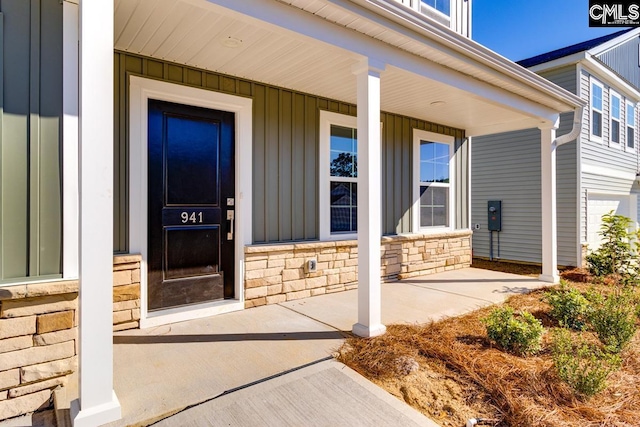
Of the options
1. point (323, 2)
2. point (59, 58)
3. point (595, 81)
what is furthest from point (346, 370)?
point (595, 81)

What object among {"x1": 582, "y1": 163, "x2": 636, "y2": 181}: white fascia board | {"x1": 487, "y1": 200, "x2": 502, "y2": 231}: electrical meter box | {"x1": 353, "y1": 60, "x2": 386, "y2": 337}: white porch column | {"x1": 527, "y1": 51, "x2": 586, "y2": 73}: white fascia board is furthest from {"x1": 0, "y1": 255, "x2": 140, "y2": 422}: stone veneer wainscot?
{"x1": 527, "y1": 51, "x2": 586, "y2": 73}: white fascia board

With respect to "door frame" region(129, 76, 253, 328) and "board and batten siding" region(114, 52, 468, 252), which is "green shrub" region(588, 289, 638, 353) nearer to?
"board and batten siding" region(114, 52, 468, 252)

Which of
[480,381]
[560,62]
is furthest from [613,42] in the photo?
[480,381]

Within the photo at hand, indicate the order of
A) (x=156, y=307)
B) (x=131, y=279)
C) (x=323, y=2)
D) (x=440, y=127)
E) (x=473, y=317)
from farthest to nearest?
(x=440, y=127) → (x=473, y=317) → (x=156, y=307) → (x=131, y=279) → (x=323, y=2)

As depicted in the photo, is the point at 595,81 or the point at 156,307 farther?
the point at 595,81

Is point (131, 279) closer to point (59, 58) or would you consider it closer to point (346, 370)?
point (59, 58)

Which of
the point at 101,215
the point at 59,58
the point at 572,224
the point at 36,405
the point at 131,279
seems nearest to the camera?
the point at 101,215

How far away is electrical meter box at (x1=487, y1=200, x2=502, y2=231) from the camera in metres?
8.30

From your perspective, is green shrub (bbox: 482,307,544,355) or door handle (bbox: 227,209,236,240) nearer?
green shrub (bbox: 482,307,544,355)

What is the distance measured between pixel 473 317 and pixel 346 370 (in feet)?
5.98

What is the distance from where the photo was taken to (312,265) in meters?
4.34

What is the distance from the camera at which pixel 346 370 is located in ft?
8.04

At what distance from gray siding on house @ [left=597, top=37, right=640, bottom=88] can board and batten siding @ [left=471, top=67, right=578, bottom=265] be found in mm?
1791

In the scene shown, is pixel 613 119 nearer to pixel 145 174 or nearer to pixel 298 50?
pixel 298 50
